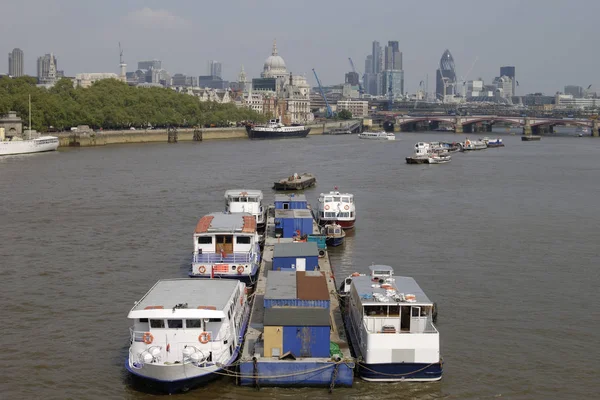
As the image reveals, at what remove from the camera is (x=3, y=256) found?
77.6 feet

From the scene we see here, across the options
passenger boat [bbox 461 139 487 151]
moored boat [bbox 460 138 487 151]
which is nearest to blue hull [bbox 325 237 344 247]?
moored boat [bbox 460 138 487 151]

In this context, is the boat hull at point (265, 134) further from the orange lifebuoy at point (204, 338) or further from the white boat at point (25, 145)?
the orange lifebuoy at point (204, 338)

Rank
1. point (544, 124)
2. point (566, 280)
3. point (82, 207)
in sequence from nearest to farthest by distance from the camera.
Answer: point (566, 280) < point (82, 207) < point (544, 124)

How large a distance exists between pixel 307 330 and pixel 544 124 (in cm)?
11569

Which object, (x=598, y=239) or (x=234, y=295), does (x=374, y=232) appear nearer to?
(x=598, y=239)

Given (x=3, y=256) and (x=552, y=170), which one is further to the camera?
(x=552, y=170)

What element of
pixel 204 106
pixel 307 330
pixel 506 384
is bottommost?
pixel 506 384

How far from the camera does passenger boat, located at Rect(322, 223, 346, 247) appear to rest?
2539cm

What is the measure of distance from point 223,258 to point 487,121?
117121 mm

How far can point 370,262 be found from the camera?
76.8 ft

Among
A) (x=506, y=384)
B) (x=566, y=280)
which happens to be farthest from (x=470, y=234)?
(x=506, y=384)

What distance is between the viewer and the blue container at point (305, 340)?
1382 cm

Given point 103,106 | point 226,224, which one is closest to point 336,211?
point 226,224

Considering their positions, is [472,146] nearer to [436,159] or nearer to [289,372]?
[436,159]
